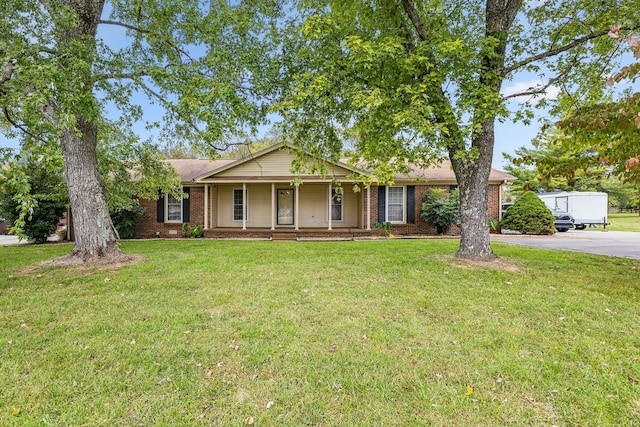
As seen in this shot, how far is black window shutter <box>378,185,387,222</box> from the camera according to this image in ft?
47.4

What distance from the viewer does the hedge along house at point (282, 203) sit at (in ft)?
45.9

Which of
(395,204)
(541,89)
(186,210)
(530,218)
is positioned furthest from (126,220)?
(530,218)

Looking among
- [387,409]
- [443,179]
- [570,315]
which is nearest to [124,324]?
[387,409]

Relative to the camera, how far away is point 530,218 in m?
14.5

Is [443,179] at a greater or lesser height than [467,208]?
greater

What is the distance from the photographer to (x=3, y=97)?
5070 mm

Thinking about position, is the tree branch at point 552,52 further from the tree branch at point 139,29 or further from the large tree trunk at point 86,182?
the large tree trunk at point 86,182

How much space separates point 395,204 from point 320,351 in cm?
1228

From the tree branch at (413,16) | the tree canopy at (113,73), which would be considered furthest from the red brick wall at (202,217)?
the tree branch at (413,16)

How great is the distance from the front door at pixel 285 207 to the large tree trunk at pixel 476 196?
9316 mm

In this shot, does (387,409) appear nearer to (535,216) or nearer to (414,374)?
(414,374)

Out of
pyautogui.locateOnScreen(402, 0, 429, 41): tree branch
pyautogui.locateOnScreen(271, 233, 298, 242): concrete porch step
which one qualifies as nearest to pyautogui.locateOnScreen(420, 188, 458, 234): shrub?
pyautogui.locateOnScreen(271, 233, 298, 242): concrete porch step

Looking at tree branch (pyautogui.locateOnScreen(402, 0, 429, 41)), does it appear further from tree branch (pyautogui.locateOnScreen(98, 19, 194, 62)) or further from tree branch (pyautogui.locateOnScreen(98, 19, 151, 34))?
tree branch (pyautogui.locateOnScreen(98, 19, 151, 34))

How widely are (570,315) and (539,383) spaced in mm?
2026
